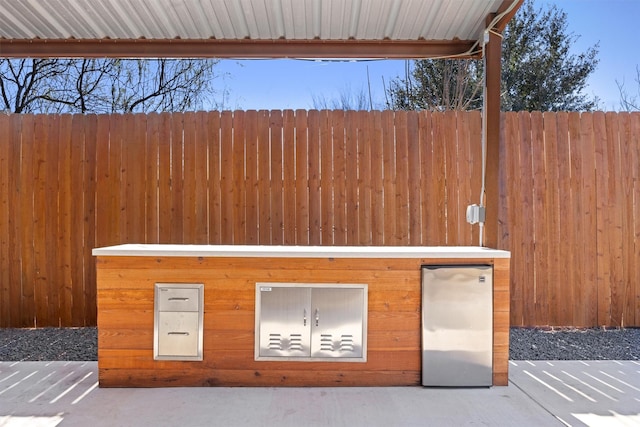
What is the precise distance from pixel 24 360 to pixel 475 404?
3.56 m

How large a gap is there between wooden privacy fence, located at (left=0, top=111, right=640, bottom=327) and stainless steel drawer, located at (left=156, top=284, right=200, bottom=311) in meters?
1.55

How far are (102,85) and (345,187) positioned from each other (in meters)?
5.21

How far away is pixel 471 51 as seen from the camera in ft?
14.0

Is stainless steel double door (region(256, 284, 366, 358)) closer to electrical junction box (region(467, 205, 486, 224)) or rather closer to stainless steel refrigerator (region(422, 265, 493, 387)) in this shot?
stainless steel refrigerator (region(422, 265, 493, 387))

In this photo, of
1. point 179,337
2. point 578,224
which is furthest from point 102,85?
point 578,224

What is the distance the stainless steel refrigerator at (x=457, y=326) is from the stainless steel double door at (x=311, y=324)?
0.48 m

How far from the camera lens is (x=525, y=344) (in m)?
4.46

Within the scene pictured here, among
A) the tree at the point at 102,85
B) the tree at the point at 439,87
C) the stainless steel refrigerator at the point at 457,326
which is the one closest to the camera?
the stainless steel refrigerator at the point at 457,326

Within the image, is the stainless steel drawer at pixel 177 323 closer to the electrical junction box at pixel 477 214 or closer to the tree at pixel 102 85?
the electrical junction box at pixel 477 214

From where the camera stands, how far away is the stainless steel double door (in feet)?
10.9

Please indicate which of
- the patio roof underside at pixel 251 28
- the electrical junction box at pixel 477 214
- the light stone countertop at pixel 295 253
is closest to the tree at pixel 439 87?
the patio roof underside at pixel 251 28

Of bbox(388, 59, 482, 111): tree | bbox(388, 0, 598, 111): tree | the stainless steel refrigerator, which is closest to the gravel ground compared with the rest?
the stainless steel refrigerator

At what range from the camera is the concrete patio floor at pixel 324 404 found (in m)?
2.78

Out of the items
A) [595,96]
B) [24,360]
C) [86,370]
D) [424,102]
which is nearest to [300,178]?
[86,370]
